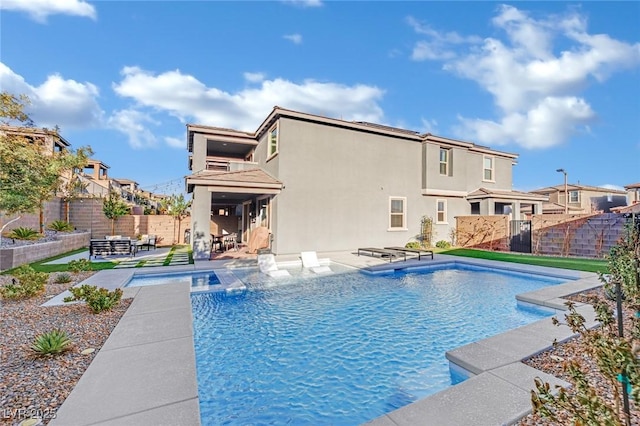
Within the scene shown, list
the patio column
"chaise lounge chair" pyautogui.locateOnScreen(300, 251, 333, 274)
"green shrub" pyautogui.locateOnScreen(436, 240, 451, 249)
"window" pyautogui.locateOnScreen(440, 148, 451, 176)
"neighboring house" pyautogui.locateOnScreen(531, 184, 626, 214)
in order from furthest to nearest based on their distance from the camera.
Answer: "neighboring house" pyautogui.locateOnScreen(531, 184, 626, 214)
"window" pyautogui.locateOnScreen(440, 148, 451, 176)
"green shrub" pyautogui.locateOnScreen(436, 240, 451, 249)
the patio column
"chaise lounge chair" pyautogui.locateOnScreen(300, 251, 333, 274)

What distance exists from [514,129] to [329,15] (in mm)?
36016

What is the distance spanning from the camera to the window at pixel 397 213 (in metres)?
19.4

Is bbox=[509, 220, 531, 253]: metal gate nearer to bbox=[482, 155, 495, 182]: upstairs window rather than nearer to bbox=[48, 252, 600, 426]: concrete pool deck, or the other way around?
bbox=[482, 155, 495, 182]: upstairs window

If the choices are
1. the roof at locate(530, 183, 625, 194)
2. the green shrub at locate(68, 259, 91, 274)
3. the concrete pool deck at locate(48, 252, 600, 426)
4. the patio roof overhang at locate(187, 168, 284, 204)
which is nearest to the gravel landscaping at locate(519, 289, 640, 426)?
the concrete pool deck at locate(48, 252, 600, 426)

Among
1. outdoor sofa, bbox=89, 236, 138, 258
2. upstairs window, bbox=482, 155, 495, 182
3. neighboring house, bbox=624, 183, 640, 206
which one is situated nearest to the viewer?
outdoor sofa, bbox=89, 236, 138, 258

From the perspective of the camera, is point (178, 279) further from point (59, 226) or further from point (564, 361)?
point (59, 226)

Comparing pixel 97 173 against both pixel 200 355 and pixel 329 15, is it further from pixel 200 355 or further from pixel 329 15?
Answer: pixel 200 355

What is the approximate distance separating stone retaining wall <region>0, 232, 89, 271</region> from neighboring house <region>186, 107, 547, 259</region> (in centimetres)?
669

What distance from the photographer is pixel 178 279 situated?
11070mm

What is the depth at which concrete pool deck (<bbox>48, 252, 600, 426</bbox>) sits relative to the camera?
315cm

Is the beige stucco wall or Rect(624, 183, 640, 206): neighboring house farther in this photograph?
Rect(624, 183, 640, 206): neighboring house

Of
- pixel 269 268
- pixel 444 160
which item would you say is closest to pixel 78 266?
pixel 269 268

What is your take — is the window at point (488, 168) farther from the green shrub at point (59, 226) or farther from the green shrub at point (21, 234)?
the green shrub at point (59, 226)

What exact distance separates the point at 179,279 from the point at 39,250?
8.43 meters
